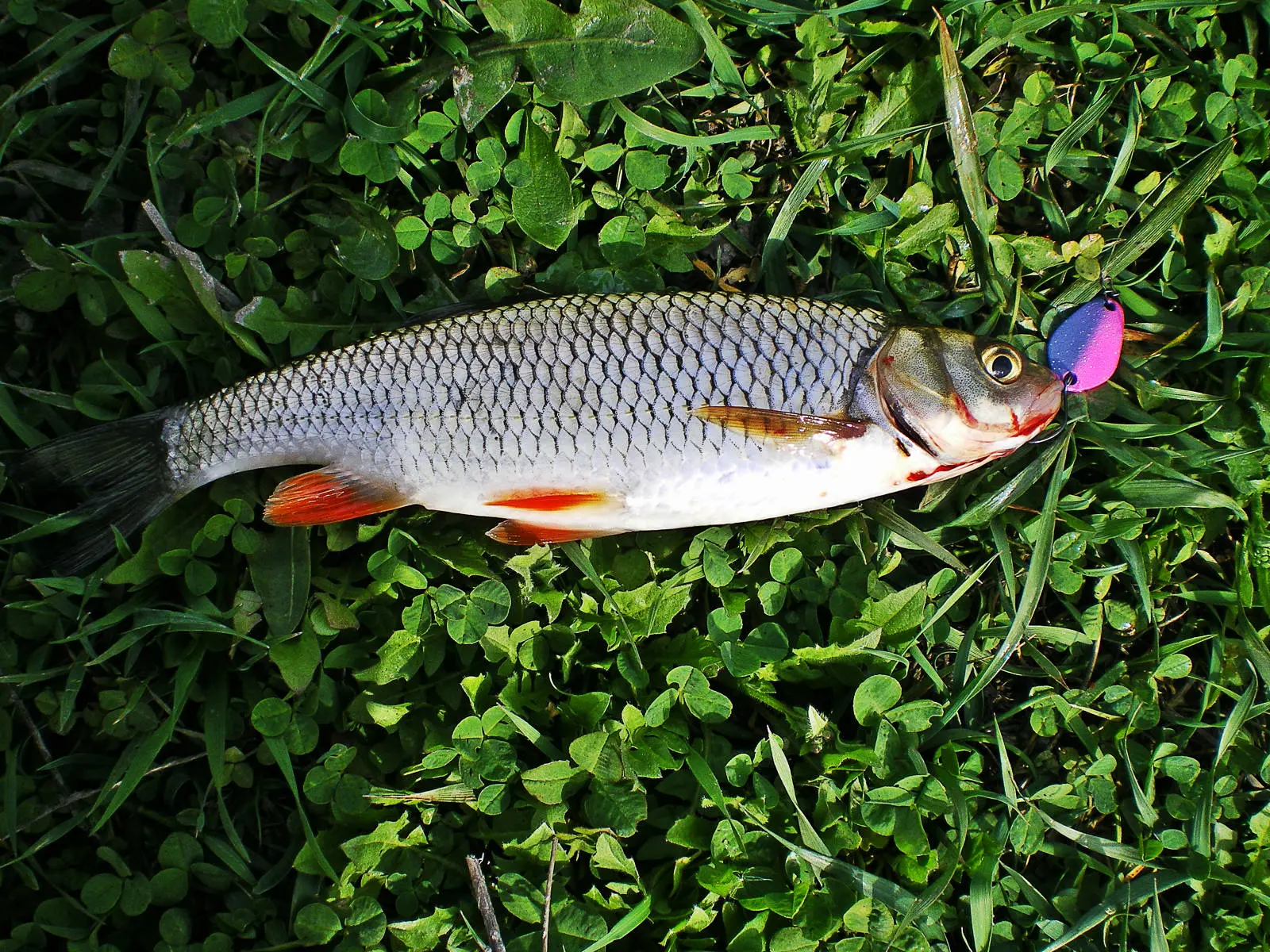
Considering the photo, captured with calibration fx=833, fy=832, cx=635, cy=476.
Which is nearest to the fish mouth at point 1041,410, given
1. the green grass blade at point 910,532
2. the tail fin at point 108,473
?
the green grass blade at point 910,532

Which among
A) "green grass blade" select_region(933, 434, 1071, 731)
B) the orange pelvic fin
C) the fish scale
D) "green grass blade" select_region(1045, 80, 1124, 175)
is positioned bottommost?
"green grass blade" select_region(933, 434, 1071, 731)

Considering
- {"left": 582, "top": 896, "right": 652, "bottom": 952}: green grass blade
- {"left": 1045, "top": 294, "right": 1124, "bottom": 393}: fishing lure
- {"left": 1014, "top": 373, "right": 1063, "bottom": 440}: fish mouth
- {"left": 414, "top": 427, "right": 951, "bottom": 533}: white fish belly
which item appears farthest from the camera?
{"left": 1045, "top": 294, "right": 1124, "bottom": 393}: fishing lure

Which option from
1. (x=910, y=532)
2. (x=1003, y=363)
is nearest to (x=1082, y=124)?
(x=1003, y=363)

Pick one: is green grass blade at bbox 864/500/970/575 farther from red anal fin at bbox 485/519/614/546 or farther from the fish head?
red anal fin at bbox 485/519/614/546

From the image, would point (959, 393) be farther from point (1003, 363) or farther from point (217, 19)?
point (217, 19)

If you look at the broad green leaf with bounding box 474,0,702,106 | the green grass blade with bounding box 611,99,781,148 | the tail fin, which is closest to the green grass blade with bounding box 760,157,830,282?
the green grass blade with bounding box 611,99,781,148

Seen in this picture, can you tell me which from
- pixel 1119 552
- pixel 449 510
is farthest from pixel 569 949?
pixel 1119 552
